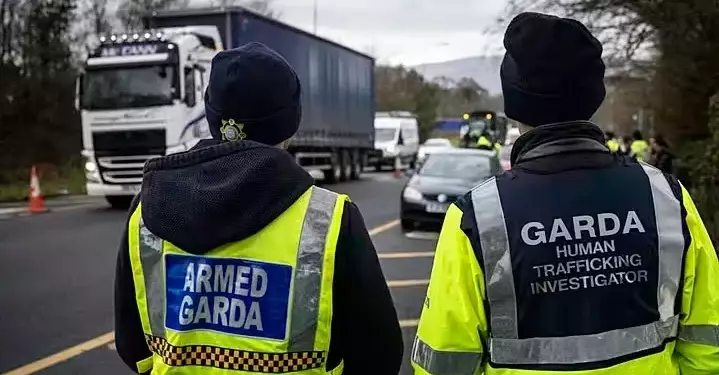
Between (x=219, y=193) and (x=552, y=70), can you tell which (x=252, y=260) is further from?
(x=552, y=70)

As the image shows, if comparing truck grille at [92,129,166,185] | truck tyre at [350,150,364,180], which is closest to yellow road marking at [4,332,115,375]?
truck grille at [92,129,166,185]

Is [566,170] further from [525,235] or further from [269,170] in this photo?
[269,170]

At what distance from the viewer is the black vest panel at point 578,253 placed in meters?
2.35

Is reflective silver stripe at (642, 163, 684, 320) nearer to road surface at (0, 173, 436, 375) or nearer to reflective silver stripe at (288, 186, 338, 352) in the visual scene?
reflective silver stripe at (288, 186, 338, 352)

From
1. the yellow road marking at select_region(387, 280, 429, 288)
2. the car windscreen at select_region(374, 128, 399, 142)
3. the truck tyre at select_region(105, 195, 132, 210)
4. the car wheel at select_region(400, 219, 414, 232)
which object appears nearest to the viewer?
the yellow road marking at select_region(387, 280, 429, 288)

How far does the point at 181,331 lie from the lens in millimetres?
2365

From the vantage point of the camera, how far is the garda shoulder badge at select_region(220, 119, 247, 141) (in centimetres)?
246

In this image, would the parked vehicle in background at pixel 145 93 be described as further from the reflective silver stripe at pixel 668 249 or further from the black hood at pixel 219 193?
the reflective silver stripe at pixel 668 249

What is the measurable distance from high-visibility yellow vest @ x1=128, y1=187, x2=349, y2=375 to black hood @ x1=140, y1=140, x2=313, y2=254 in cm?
4

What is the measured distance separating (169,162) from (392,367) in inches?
32.2

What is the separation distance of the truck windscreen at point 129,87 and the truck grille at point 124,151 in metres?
0.57

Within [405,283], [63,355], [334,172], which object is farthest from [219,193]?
[334,172]

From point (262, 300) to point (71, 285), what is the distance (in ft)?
26.4

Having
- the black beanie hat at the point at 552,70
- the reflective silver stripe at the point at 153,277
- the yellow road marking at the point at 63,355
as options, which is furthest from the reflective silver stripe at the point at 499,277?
the yellow road marking at the point at 63,355
